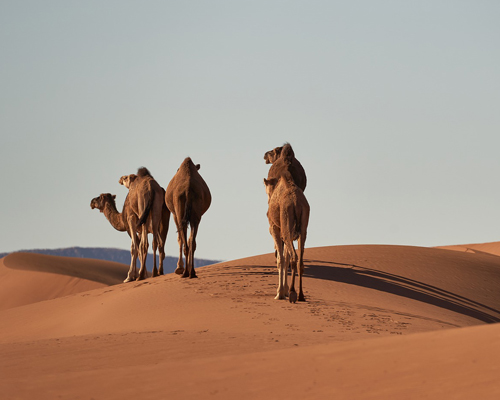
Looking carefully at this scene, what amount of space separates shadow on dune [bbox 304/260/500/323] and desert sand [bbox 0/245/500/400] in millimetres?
59

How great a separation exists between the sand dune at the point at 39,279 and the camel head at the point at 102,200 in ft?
47.3

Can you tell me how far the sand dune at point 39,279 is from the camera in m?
39.1

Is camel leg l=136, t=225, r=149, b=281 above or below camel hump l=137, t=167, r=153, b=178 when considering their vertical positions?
below

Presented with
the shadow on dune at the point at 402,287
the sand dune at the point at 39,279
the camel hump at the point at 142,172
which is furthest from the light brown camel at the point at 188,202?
the sand dune at the point at 39,279

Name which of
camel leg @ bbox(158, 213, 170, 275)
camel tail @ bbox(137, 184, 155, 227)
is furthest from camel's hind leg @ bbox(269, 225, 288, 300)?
camel leg @ bbox(158, 213, 170, 275)

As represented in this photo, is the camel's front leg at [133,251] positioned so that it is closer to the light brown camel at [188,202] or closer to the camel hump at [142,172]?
the camel hump at [142,172]

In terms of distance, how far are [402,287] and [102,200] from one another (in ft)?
35.1

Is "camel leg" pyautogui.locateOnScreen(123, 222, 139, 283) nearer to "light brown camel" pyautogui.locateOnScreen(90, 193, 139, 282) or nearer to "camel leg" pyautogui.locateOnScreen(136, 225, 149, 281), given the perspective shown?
"light brown camel" pyautogui.locateOnScreen(90, 193, 139, 282)

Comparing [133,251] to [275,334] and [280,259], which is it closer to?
[280,259]

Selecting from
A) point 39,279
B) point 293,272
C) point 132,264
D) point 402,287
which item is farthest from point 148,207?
point 39,279

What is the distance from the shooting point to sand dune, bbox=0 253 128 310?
39.1 m

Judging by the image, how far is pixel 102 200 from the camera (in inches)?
1003

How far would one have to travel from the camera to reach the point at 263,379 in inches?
294

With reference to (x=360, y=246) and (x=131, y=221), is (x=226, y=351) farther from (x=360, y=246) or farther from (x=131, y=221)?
(x=360, y=246)
